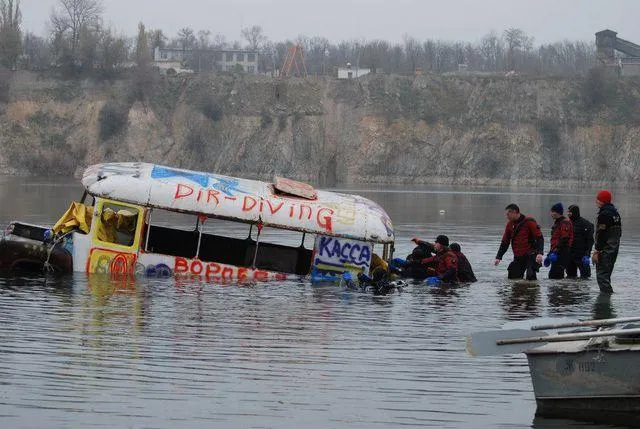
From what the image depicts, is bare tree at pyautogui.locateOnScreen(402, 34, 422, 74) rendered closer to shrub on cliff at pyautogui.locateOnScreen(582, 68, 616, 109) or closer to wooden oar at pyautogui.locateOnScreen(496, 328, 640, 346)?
shrub on cliff at pyautogui.locateOnScreen(582, 68, 616, 109)

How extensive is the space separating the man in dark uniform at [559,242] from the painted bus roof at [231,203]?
308cm

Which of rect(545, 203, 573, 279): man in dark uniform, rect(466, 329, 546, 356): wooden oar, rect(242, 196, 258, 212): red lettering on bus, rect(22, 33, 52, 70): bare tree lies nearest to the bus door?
rect(242, 196, 258, 212): red lettering on bus

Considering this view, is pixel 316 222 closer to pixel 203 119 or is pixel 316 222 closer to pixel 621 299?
pixel 621 299

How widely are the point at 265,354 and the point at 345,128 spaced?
10017 centimetres

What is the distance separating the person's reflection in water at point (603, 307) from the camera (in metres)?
18.4

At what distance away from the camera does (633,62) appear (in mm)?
125625

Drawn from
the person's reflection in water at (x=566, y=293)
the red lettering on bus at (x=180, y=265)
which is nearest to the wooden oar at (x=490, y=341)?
the person's reflection in water at (x=566, y=293)

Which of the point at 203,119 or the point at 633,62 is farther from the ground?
the point at 633,62

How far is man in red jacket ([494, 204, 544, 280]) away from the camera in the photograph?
22109 millimetres

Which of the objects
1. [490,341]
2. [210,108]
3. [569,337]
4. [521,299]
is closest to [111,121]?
[210,108]

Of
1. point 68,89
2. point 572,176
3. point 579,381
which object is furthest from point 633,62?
point 579,381

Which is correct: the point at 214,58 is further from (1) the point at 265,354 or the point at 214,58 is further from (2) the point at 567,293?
(1) the point at 265,354

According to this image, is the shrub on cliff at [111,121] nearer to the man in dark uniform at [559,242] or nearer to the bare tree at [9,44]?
the bare tree at [9,44]

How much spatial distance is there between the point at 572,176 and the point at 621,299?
87915mm
